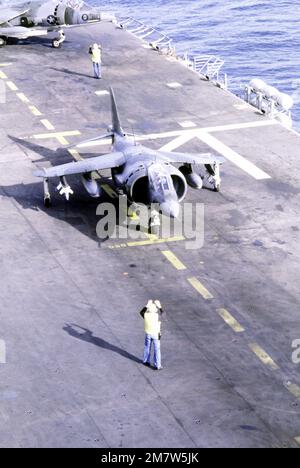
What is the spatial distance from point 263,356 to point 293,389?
214 centimetres

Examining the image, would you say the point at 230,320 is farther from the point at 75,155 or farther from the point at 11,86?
the point at 11,86

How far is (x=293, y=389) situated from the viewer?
27.9 meters

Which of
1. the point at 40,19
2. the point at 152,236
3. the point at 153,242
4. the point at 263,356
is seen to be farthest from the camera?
the point at 40,19

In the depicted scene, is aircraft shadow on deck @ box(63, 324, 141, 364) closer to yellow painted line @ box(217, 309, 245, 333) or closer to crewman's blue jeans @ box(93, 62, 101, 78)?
yellow painted line @ box(217, 309, 245, 333)

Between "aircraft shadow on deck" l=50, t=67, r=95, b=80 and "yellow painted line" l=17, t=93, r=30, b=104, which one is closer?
"yellow painted line" l=17, t=93, r=30, b=104

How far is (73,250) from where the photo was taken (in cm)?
3775

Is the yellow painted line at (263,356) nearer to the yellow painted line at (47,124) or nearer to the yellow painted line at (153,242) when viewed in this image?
the yellow painted line at (153,242)

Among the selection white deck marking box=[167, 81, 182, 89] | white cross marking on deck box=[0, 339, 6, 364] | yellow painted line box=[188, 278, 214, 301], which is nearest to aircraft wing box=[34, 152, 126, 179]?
yellow painted line box=[188, 278, 214, 301]

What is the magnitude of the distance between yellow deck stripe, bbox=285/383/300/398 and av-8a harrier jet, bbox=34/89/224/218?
1017cm

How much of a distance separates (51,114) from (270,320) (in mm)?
26466

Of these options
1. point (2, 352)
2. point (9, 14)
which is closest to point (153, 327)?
point (2, 352)

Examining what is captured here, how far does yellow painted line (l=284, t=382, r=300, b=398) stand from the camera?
90.8 feet
